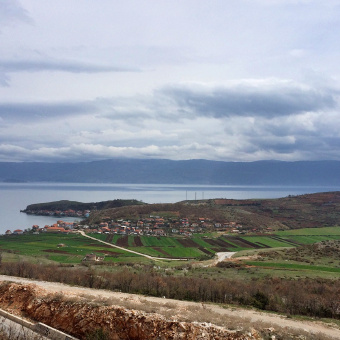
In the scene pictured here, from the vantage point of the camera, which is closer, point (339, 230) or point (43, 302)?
point (43, 302)

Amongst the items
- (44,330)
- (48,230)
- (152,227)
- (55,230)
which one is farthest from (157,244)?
(44,330)

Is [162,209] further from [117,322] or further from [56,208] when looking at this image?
[117,322]

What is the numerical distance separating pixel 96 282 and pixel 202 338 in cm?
1225

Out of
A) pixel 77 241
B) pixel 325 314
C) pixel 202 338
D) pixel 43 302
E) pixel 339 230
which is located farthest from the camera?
pixel 339 230

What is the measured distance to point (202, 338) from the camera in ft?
37.8

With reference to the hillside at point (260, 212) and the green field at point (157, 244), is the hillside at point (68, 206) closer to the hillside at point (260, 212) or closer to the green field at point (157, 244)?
the hillside at point (260, 212)

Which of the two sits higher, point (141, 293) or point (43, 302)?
point (43, 302)

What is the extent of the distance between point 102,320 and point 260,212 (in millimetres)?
93755

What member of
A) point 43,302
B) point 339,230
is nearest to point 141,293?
point 43,302

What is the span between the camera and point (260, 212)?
Result: 334ft

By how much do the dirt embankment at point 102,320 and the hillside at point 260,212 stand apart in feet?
237

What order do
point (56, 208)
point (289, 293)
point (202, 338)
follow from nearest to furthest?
1. point (202, 338)
2. point (289, 293)
3. point (56, 208)

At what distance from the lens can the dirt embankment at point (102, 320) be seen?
1177cm

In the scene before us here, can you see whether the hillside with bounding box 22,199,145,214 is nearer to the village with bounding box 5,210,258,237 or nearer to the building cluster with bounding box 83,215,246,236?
the village with bounding box 5,210,258,237
